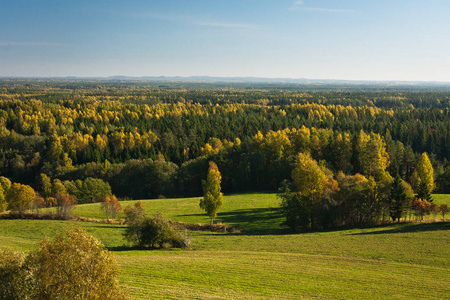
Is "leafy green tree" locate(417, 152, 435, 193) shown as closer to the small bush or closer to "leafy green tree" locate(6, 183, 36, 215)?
the small bush

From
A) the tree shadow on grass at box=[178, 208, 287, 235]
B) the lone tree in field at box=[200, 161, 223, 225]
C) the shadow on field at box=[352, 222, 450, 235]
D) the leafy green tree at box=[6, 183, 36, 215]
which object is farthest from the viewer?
the leafy green tree at box=[6, 183, 36, 215]

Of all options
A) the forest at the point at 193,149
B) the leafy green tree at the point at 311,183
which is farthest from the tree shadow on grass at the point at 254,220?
the forest at the point at 193,149

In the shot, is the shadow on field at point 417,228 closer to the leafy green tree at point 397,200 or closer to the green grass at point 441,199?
the leafy green tree at point 397,200

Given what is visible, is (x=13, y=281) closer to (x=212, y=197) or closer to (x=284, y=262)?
(x=284, y=262)

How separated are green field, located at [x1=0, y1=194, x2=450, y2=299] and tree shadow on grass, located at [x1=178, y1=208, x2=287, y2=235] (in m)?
0.47

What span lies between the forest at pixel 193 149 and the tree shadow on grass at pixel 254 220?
26.2ft

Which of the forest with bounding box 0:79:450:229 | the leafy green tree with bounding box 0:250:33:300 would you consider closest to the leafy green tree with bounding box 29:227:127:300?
the leafy green tree with bounding box 0:250:33:300

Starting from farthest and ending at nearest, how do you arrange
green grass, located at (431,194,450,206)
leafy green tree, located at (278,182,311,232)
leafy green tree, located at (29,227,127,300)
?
green grass, located at (431,194,450,206)
leafy green tree, located at (278,182,311,232)
leafy green tree, located at (29,227,127,300)

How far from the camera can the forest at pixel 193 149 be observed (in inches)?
3159

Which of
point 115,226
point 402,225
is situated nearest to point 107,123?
point 115,226

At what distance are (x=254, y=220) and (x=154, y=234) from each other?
2170 cm

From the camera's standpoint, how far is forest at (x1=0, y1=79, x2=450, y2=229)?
263 feet

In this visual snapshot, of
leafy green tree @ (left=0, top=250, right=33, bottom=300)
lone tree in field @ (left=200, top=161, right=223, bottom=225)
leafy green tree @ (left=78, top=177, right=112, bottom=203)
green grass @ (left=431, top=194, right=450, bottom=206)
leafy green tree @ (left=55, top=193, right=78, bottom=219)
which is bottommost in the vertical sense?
leafy green tree @ (left=78, top=177, right=112, bottom=203)

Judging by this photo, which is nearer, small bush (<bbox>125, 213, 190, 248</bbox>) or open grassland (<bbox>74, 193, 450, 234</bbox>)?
small bush (<bbox>125, 213, 190, 248</bbox>)
